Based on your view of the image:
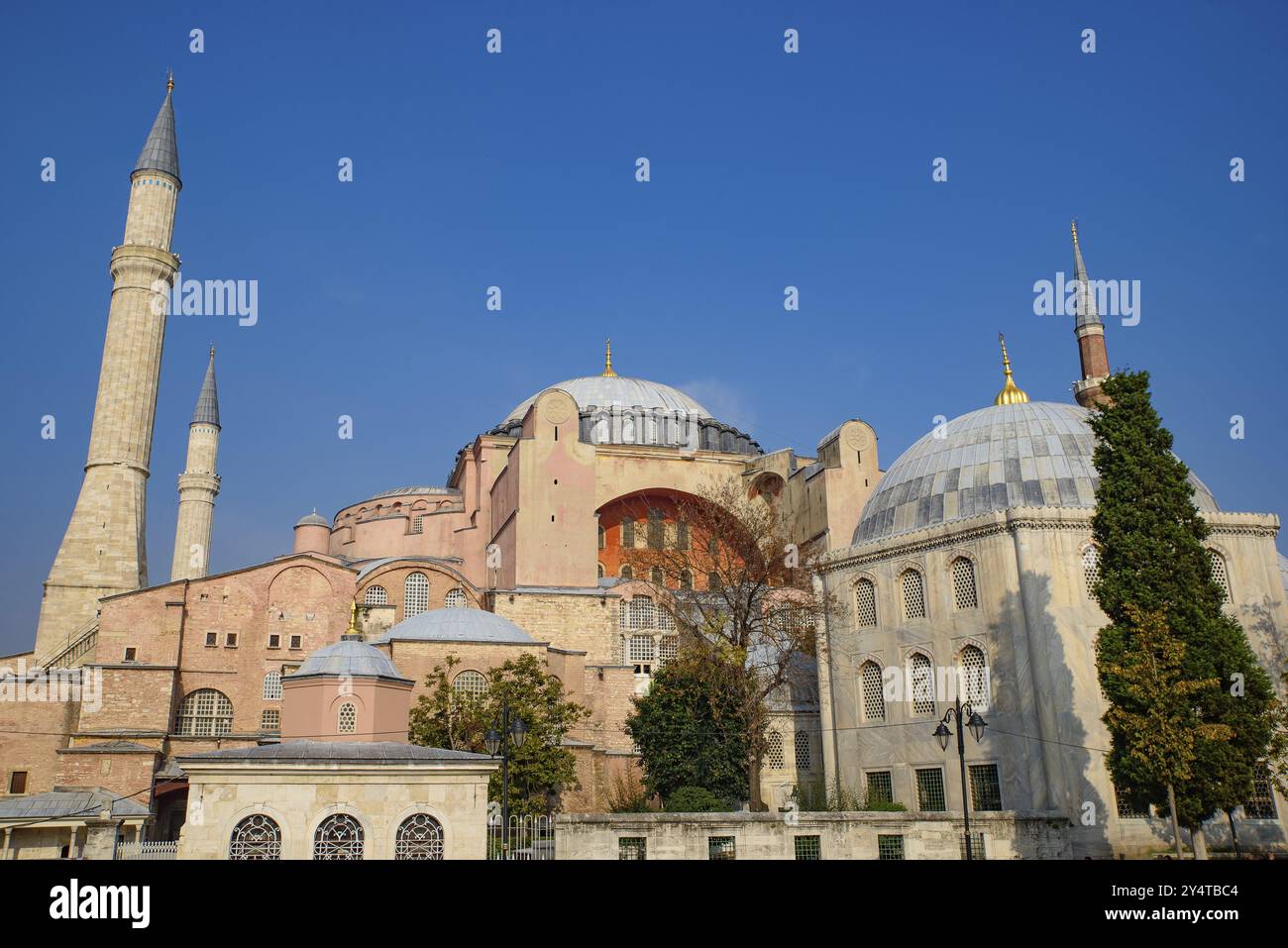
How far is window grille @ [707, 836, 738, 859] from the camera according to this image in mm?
20828

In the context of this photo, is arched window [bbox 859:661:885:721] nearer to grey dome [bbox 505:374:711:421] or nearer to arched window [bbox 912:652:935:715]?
arched window [bbox 912:652:935:715]

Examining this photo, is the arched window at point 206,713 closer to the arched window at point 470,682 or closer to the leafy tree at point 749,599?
the arched window at point 470,682

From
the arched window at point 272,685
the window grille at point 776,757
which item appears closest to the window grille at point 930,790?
the window grille at point 776,757

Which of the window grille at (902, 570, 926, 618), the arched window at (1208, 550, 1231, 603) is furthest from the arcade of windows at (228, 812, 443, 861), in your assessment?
the arched window at (1208, 550, 1231, 603)

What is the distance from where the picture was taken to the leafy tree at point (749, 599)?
2653 cm

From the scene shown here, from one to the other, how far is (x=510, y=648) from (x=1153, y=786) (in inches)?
697

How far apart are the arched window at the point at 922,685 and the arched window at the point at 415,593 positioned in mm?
17597

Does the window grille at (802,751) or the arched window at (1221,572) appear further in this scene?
the window grille at (802,751)

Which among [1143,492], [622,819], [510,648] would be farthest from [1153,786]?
[510,648]

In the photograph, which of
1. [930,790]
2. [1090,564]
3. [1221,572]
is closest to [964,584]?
[1090,564]

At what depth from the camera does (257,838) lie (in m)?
16.5
